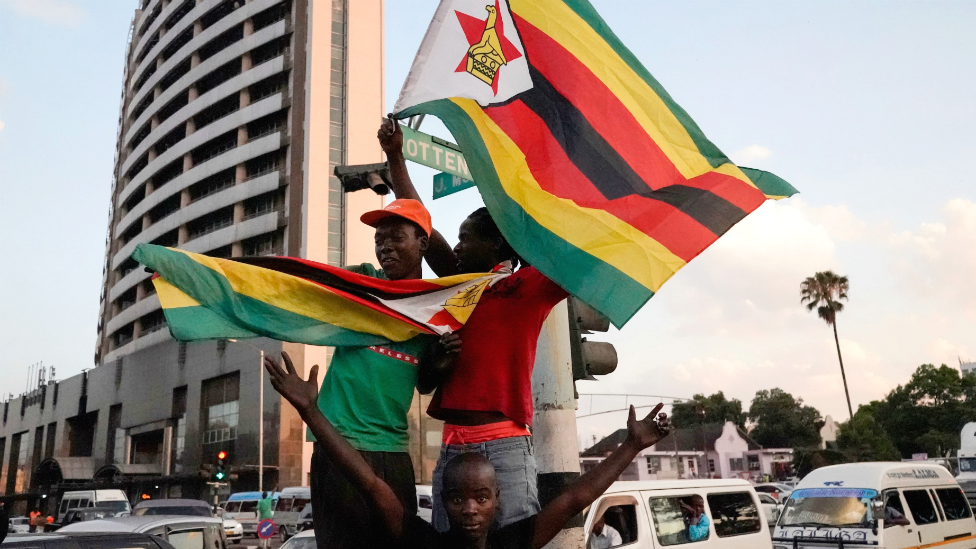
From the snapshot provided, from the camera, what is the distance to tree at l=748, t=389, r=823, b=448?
230ft

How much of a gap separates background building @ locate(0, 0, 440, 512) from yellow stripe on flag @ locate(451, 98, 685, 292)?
102 ft

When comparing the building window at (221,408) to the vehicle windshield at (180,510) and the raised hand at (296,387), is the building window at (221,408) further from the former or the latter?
the raised hand at (296,387)

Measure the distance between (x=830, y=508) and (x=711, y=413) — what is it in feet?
235

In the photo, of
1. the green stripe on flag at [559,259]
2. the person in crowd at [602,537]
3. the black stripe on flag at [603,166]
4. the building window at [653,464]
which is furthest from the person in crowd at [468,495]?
the building window at [653,464]

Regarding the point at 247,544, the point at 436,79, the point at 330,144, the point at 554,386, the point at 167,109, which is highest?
the point at 167,109

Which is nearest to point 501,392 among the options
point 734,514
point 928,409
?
point 734,514

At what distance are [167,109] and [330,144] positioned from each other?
50.6 ft

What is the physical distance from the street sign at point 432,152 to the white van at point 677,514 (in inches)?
156

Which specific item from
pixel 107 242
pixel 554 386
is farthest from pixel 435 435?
pixel 107 242

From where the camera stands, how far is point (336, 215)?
41.0 metres

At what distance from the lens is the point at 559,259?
2973 mm

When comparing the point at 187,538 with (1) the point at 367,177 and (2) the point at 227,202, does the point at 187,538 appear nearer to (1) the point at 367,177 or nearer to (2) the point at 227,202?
(1) the point at 367,177

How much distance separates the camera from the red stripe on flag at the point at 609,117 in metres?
3.42

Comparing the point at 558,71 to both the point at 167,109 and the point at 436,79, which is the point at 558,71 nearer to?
the point at 436,79
